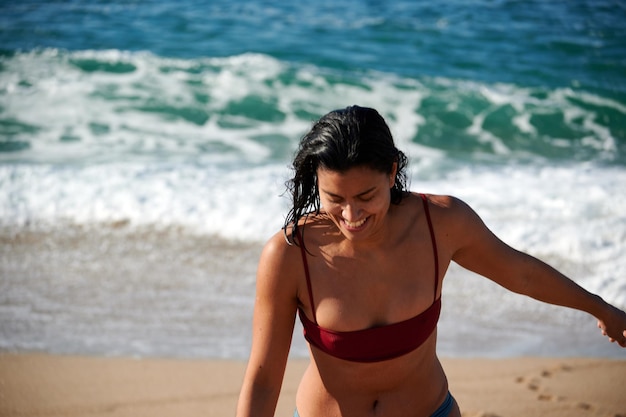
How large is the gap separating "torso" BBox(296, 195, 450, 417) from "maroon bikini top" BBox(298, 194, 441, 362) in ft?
0.07

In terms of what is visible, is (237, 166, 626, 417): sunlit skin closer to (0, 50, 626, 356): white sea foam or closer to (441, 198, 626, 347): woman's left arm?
(441, 198, 626, 347): woman's left arm

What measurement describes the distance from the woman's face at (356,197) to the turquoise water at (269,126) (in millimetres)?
2555

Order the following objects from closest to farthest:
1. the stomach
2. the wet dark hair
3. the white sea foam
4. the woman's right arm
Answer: the wet dark hair, the woman's right arm, the stomach, the white sea foam

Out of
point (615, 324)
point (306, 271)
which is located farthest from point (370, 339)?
point (615, 324)

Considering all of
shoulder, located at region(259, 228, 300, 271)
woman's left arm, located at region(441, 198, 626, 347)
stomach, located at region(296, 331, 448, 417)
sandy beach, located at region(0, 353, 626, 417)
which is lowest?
sandy beach, located at region(0, 353, 626, 417)

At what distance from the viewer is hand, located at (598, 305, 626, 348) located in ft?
8.31

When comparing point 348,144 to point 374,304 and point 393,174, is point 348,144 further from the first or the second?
point 374,304

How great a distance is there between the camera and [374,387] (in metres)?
2.40

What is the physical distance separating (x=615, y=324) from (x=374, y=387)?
861 millimetres

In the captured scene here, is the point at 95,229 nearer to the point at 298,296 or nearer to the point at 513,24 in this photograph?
the point at 298,296

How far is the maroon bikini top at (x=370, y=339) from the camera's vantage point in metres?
2.29

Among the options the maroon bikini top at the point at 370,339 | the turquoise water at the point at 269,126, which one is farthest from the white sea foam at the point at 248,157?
the maroon bikini top at the point at 370,339

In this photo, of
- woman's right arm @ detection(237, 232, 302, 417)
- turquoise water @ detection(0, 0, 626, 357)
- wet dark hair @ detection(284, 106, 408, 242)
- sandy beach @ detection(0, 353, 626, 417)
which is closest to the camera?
wet dark hair @ detection(284, 106, 408, 242)

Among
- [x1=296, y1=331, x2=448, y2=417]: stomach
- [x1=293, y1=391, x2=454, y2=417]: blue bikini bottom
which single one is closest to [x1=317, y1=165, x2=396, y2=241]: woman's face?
[x1=296, y1=331, x2=448, y2=417]: stomach
